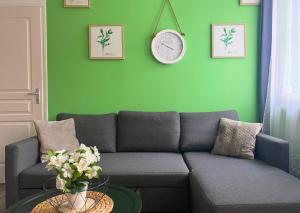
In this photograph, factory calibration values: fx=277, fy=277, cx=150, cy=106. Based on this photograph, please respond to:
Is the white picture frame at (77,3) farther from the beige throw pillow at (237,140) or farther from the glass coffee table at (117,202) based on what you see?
the glass coffee table at (117,202)

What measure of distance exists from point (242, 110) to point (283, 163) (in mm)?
1002

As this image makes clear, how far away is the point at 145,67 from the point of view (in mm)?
3109

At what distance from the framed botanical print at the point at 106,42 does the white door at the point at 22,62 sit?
22.1 inches

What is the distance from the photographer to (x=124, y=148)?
283 cm

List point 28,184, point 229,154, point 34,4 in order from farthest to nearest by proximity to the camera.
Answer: point 34,4, point 229,154, point 28,184

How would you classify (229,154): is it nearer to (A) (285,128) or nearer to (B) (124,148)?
(A) (285,128)

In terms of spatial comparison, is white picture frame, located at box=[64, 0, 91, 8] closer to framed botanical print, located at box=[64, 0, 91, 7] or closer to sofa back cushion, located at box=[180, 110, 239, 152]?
framed botanical print, located at box=[64, 0, 91, 7]

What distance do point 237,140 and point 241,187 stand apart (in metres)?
0.86

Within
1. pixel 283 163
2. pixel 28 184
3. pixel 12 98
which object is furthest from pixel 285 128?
pixel 12 98

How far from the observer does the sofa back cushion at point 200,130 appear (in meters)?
2.81

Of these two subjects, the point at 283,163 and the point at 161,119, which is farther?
the point at 161,119

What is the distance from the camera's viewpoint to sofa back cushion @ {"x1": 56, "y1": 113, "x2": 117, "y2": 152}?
2811 millimetres

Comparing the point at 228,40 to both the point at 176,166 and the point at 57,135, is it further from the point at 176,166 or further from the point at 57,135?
the point at 57,135

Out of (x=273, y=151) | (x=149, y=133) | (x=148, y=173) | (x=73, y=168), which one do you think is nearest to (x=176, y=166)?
(x=148, y=173)
